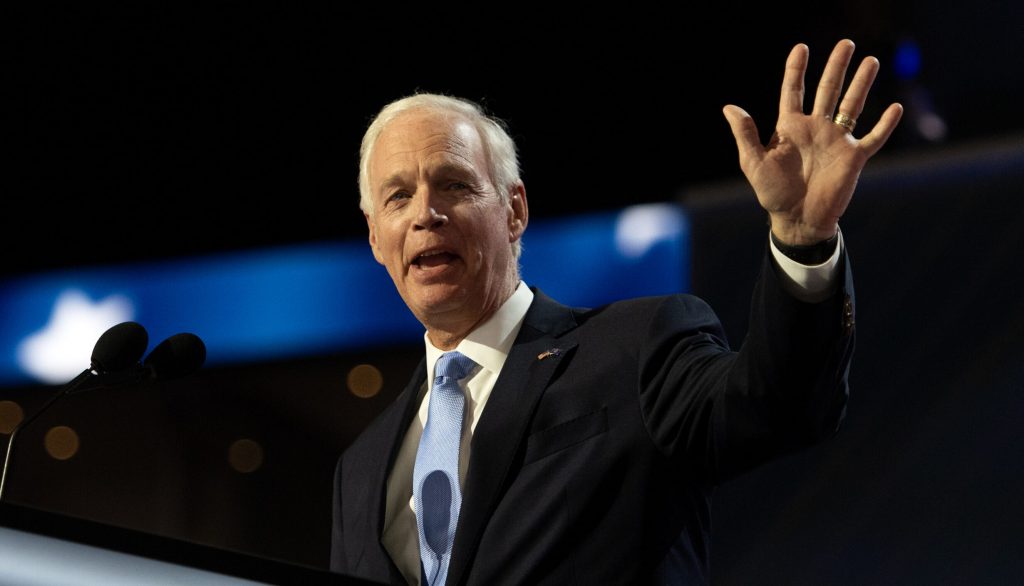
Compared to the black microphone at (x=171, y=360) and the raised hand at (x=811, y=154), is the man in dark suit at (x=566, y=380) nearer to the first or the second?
the raised hand at (x=811, y=154)

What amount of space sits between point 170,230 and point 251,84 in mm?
716

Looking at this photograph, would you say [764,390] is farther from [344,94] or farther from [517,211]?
[344,94]

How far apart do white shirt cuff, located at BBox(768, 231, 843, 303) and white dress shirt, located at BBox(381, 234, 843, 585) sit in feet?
1.86

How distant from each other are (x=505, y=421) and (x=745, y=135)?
0.54 metres

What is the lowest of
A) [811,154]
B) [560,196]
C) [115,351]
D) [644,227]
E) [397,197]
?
[644,227]

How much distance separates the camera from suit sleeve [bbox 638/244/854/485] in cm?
131

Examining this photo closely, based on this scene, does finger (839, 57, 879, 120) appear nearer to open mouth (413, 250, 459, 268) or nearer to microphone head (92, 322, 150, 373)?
open mouth (413, 250, 459, 268)

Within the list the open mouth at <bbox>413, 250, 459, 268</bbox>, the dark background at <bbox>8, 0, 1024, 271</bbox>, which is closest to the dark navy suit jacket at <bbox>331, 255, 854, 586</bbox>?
the open mouth at <bbox>413, 250, 459, 268</bbox>

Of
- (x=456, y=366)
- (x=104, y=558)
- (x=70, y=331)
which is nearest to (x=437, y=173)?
(x=456, y=366)

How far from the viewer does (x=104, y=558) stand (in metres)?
0.88

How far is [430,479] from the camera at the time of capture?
5.71ft

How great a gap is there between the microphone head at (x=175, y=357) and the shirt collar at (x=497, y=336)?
0.40m

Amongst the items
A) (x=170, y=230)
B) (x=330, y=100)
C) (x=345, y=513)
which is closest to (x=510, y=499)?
(x=345, y=513)

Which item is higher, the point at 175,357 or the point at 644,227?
the point at 175,357
